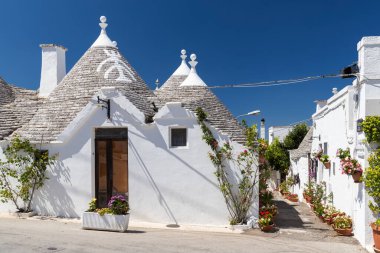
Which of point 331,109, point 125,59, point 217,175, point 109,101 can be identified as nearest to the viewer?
point 217,175

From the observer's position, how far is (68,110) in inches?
542

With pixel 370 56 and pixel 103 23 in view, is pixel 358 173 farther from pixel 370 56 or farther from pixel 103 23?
pixel 103 23

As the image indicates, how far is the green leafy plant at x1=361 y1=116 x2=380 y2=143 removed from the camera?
8.89 m

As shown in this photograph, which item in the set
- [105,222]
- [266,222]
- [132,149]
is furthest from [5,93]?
[266,222]

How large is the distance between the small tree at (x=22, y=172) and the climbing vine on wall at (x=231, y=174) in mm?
5828

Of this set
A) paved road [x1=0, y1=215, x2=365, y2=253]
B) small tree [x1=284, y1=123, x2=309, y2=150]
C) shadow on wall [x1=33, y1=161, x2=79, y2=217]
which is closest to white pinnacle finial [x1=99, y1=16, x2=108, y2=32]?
shadow on wall [x1=33, y1=161, x2=79, y2=217]

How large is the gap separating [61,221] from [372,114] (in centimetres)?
1033

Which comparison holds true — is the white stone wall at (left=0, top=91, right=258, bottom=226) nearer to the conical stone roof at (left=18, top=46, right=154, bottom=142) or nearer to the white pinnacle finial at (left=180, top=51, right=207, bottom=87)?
the conical stone roof at (left=18, top=46, right=154, bottom=142)

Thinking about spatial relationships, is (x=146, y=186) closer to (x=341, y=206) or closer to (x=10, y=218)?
(x=10, y=218)

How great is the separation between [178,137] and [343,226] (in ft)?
19.2

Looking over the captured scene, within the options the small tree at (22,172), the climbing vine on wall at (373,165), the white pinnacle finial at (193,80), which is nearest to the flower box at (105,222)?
the small tree at (22,172)

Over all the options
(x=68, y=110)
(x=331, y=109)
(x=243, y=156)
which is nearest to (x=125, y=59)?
(x=68, y=110)

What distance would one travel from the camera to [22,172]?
43.0 feet

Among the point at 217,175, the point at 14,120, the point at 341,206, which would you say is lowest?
the point at 341,206
